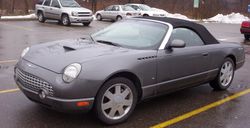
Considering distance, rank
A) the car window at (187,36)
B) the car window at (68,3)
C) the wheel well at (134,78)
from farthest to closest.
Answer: the car window at (68,3)
the car window at (187,36)
the wheel well at (134,78)

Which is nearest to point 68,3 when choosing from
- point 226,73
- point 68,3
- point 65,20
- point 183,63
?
point 68,3

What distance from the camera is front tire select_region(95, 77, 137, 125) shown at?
481 cm

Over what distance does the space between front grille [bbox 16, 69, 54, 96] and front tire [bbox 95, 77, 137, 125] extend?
0.62 m

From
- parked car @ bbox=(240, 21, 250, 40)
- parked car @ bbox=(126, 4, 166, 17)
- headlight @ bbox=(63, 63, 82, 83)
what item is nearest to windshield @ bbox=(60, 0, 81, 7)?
parked car @ bbox=(126, 4, 166, 17)

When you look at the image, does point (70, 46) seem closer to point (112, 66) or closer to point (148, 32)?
point (112, 66)

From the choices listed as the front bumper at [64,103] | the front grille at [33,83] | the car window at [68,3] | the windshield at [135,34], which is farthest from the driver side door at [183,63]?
the car window at [68,3]

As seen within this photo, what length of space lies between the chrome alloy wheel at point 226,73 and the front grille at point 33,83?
11.8 feet

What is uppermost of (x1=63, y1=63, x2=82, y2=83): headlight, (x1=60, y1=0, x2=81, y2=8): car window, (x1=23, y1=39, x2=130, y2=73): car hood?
(x1=23, y1=39, x2=130, y2=73): car hood

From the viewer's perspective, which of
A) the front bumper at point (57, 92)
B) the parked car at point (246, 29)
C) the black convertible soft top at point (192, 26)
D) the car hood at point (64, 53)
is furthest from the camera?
the parked car at point (246, 29)

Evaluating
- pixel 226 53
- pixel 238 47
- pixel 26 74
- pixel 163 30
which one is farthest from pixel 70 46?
pixel 238 47

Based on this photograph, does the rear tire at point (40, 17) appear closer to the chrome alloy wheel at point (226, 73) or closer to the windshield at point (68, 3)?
the windshield at point (68, 3)

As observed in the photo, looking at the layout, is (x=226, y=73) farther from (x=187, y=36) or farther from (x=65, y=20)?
(x=65, y=20)

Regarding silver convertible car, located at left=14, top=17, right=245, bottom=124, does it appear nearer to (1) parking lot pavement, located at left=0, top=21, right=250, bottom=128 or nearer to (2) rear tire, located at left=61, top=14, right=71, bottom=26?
(1) parking lot pavement, located at left=0, top=21, right=250, bottom=128

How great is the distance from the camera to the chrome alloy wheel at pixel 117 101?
4.89m
